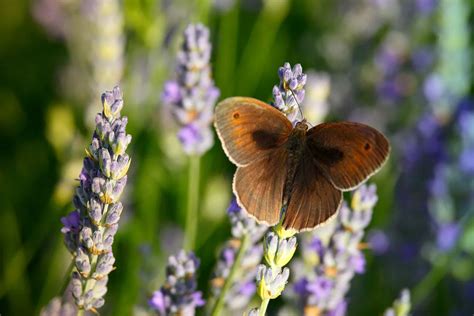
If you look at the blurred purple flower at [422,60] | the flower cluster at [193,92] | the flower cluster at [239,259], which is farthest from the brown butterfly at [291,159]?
the blurred purple flower at [422,60]

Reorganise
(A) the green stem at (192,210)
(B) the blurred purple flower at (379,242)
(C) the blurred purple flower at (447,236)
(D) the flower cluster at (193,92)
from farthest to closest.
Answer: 1. (B) the blurred purple flower at (379,242)
2. (C) the blurred purple flower at (447,236)
3. (A) the green stem at (192,210)
4. (D) the flower cluster at (193,92)

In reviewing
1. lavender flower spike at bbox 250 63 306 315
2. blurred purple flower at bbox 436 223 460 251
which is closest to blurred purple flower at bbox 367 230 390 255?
blurred purple flower at bbox 436 223 460 251

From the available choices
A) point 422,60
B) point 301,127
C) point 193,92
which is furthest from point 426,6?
point 301,127

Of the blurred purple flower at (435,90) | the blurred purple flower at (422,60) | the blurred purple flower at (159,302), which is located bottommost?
the blurred purple flower at (159,302)

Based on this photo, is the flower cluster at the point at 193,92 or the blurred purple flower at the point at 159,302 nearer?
the blurred purple flower at the point at 159,302

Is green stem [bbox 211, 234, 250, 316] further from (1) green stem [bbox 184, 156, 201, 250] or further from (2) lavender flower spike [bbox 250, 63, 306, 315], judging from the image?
(1) green stem [bbox 184, 156, 201, 250]

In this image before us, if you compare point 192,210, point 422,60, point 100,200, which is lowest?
point 100,200

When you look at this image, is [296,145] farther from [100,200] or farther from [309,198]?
[100,200]

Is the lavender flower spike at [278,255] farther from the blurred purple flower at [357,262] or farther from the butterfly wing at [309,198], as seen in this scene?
the blurred purple flower at [357,262]
